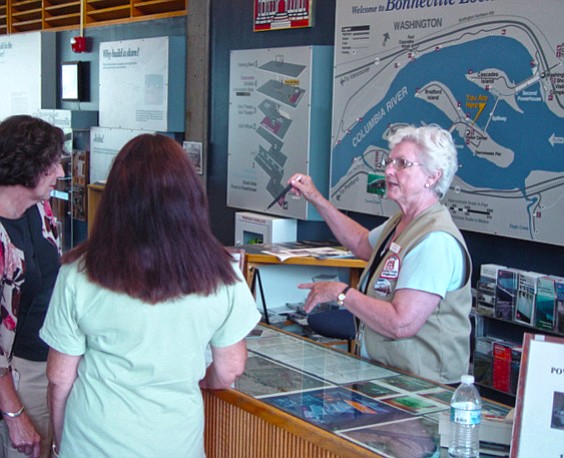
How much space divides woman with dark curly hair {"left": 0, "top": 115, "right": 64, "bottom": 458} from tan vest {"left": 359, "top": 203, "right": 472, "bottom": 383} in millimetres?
1058

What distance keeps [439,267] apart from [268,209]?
334 centimetres

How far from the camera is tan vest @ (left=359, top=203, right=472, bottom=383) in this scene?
2623 millimetres

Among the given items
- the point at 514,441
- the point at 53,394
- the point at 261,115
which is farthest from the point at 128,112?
the point at 514,441

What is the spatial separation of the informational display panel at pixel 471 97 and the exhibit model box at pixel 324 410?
5.57 feet

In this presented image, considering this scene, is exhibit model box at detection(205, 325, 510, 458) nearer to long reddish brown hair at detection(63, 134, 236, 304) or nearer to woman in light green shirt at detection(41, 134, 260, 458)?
woman in light green shirt at detection(41, 134, 260, 458)

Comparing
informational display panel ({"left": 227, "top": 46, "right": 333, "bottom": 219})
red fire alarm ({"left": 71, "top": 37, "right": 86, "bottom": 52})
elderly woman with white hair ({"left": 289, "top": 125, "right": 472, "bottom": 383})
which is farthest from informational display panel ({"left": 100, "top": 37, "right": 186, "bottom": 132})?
elderly woman with white hair ({"left": 289, "top": 125, "right": 472, "bottom": 383})

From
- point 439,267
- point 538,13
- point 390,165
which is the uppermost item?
point 538,13

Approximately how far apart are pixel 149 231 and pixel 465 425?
0.85 metres

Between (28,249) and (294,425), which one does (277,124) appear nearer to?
(28,249)

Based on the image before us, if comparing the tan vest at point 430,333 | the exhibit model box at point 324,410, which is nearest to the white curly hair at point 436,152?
the tan vest at point 430,333

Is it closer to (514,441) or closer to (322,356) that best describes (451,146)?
(322,356)

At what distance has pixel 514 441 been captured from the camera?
1.79 metres

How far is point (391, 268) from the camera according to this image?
8.79 ft

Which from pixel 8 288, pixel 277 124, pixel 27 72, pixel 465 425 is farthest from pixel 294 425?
pixel 27 72
